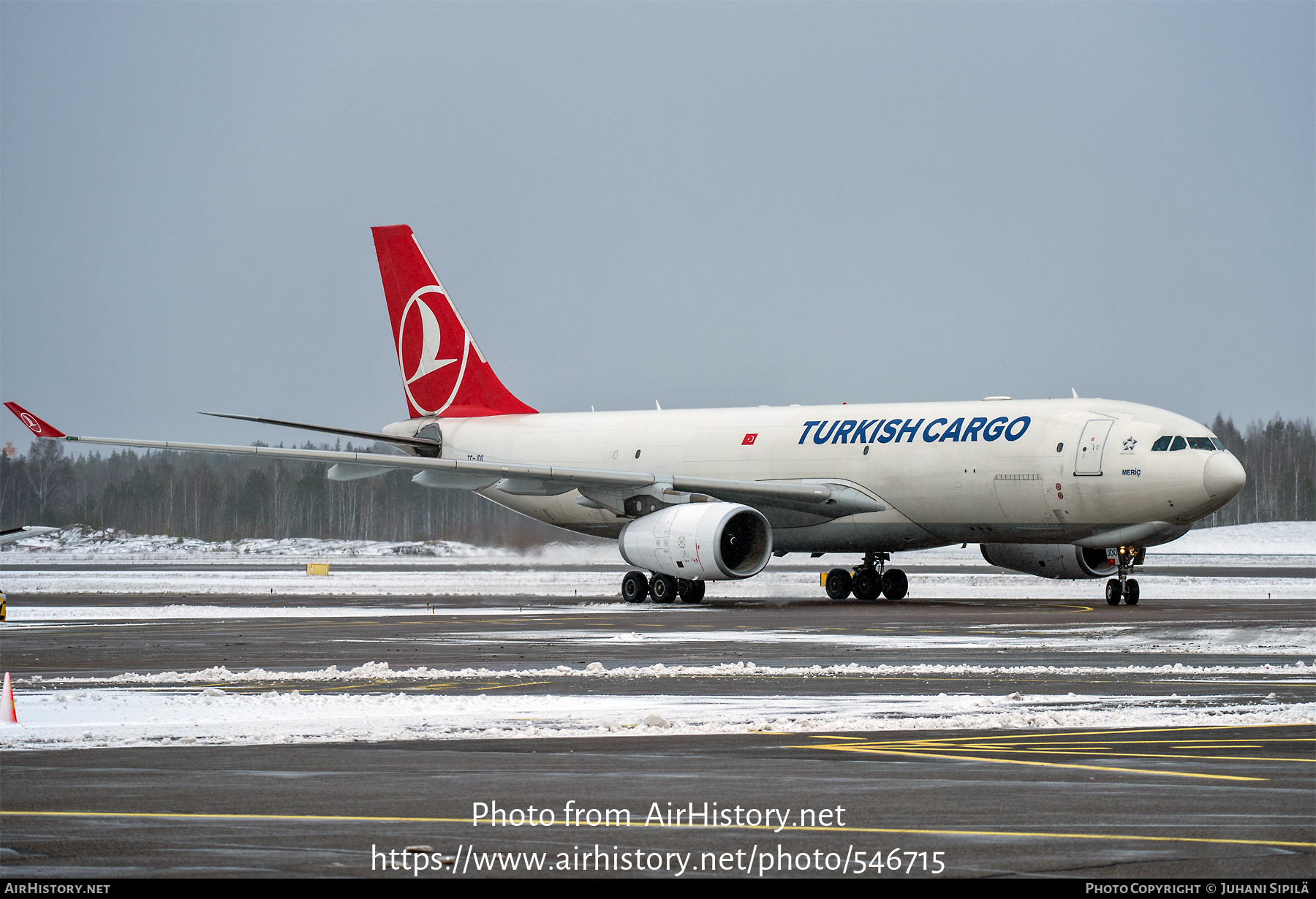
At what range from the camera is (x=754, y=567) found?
28.4m

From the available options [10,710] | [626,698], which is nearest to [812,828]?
[626,698]

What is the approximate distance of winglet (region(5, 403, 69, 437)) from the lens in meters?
28.6

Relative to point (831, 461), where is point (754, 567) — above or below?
below

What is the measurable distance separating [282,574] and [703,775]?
1676 inches

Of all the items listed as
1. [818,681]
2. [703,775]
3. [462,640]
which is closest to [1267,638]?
[818,681]

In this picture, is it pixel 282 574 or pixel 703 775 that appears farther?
pixel 282 574

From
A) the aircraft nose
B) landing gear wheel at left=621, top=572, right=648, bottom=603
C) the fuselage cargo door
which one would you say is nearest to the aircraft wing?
landing gear wheel at left=621, top=572, right=648, bottom=603

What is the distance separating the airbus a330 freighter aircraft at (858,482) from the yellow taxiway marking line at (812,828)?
20.6 metres

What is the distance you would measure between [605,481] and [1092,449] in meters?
9.36

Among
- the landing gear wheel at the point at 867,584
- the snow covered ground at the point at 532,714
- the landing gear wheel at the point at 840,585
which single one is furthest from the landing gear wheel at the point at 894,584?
the snow covered ground at the point at 532,714

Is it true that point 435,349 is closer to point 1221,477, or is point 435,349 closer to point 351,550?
point 1221,477

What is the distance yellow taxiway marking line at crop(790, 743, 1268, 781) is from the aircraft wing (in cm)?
2042
